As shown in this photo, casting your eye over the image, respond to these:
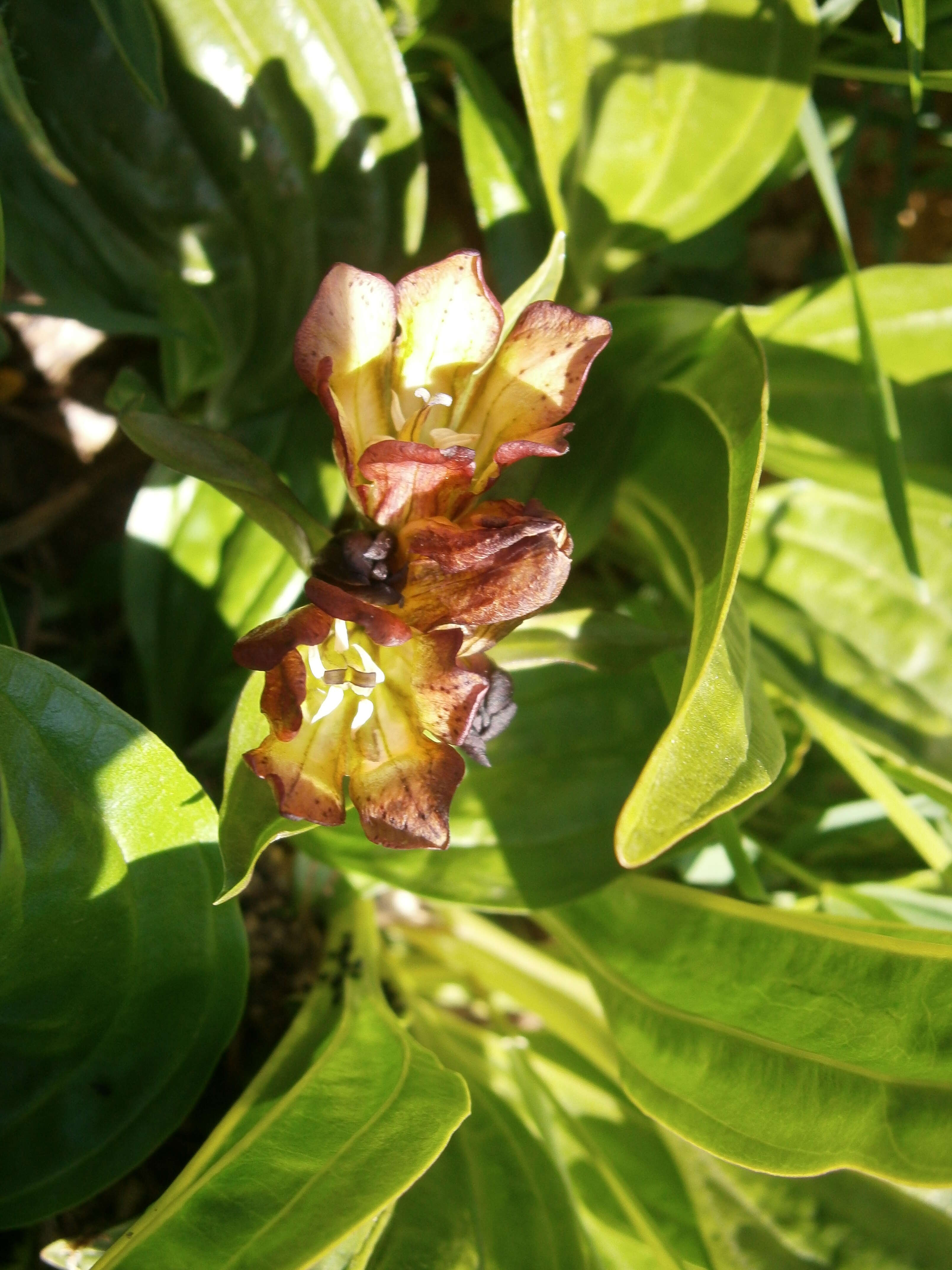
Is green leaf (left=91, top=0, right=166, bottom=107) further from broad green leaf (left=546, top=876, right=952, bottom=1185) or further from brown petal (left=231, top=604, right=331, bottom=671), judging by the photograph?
broad green leaf (left=546, top=876, right=952, bottom=1185)

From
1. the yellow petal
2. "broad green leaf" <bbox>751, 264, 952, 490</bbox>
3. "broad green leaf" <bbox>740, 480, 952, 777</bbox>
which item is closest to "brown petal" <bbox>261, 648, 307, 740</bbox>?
the yellow petal

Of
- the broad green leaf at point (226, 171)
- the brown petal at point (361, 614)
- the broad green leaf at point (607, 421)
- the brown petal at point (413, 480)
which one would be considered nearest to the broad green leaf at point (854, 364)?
the broad green leaf at point (607, 421)

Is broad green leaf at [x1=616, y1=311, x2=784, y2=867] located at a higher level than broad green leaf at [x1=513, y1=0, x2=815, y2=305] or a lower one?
lower

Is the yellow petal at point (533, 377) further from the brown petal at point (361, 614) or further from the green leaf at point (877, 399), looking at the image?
the green leaf at point (877, 399)

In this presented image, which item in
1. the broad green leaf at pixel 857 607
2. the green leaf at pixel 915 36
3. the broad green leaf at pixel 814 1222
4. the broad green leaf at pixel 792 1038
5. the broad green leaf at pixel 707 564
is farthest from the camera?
the broad green leaf at pixel 857 607

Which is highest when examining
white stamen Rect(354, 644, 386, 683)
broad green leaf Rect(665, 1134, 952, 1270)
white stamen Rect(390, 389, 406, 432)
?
white stamen Rect(390, 389, 406, 432)

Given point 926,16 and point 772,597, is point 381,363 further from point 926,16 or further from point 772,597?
point 926,16

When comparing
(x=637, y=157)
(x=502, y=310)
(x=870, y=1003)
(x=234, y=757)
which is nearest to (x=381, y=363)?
(x=502, y=310)
